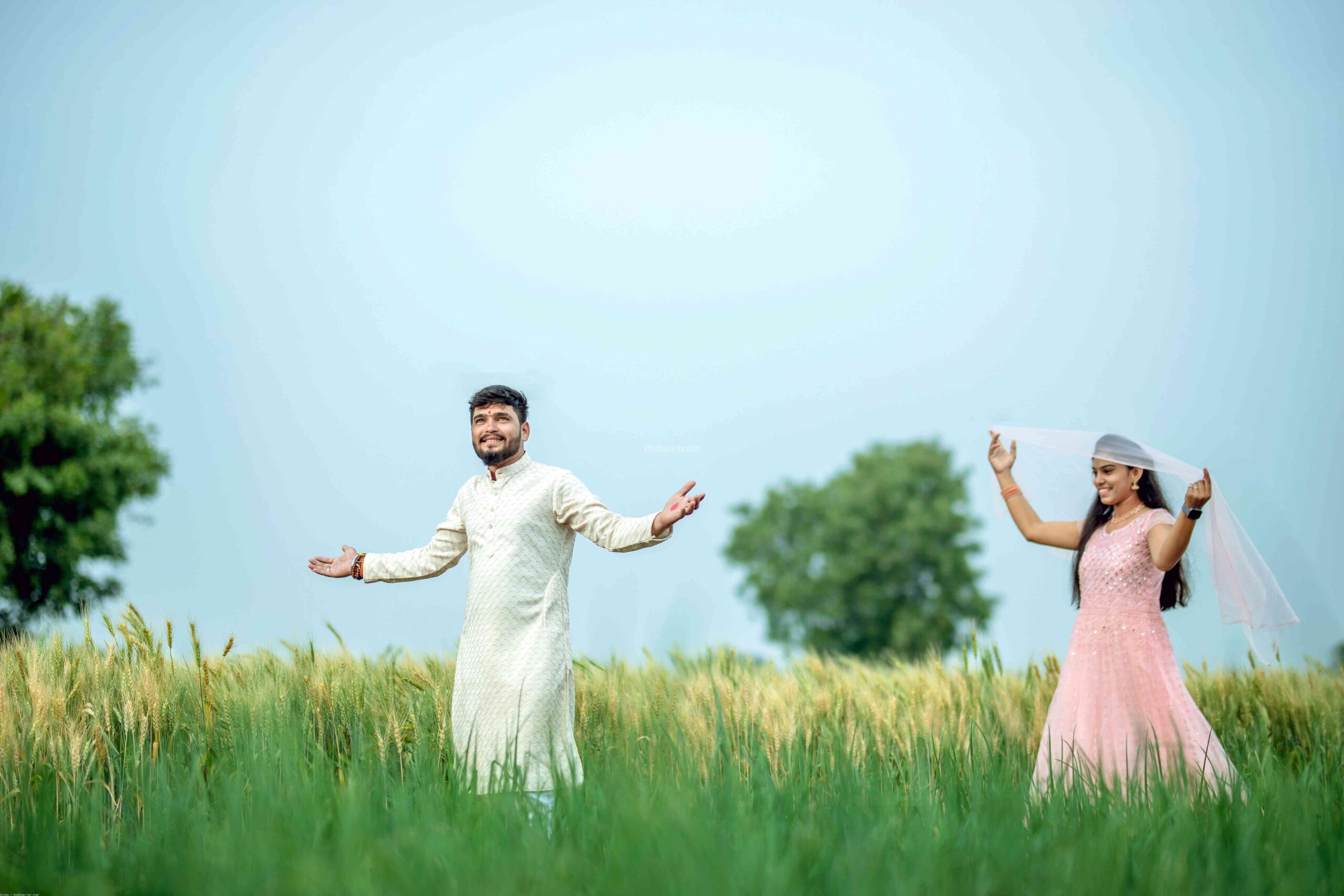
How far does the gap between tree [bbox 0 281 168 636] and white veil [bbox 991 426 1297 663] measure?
53.0 feet

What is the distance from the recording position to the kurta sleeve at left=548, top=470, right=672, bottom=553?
12.9 ft

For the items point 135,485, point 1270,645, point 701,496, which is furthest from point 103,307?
point 1270,645

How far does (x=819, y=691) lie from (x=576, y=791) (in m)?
2.95

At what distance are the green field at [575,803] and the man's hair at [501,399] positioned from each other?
1.37 m

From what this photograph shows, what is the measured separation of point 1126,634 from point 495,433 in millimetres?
3073

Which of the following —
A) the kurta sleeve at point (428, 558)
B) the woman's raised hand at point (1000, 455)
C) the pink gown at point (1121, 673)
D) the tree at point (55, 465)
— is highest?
the tree at point (55, 465)

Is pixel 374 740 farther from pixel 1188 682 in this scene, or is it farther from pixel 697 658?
pixel 1188 682

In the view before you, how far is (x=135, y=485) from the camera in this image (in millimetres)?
17703

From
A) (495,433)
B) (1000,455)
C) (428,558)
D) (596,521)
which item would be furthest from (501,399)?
Answer: (1000,455)

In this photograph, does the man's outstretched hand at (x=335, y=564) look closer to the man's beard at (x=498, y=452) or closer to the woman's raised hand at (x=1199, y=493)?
the man's beard at (x=498, y=452)

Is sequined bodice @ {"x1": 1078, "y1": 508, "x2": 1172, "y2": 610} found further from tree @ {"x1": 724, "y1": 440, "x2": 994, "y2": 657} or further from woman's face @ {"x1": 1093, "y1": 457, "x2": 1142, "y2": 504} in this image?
tree @ {"x1": 724, "y1": 440, "x2": 994, "y2": 657}

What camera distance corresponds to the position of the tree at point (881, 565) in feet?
75.6

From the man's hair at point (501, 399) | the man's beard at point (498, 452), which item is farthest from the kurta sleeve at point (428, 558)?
the man's hair at point (501, 399)

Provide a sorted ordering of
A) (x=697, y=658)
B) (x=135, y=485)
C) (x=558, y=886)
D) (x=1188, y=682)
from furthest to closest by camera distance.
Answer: (x=135, y=485) → (x=1188, y=682) → (x=697, y=658) → (x=558, y=886)
